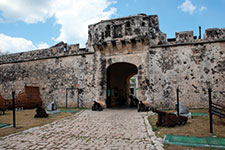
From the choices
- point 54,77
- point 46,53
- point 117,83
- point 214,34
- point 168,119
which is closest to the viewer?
point 168,119

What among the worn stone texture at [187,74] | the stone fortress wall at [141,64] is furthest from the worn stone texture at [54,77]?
the worn stone texture at [187,74]

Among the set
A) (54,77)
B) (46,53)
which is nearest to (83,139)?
(54,77)

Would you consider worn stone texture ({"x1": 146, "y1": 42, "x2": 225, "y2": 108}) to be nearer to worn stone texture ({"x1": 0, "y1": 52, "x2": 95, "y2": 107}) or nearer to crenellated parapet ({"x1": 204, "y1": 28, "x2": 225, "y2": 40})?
crenellated parapet ({"x1": 204, "y1": 28, "x2": 225, "y2": 40})

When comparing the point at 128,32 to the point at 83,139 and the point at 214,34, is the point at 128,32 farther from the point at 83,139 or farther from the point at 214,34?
the point at 83,139

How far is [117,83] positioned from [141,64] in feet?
13.1

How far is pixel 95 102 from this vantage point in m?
10.6

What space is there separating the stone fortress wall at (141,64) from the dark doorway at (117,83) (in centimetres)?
64

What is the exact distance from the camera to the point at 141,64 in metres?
10.8

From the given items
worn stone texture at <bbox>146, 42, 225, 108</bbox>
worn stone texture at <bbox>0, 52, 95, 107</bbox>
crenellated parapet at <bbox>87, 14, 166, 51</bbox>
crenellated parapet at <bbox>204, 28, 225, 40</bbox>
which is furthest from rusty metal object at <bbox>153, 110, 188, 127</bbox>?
worn stone texture at <bbox>0, 52, 95, 107</bbox>

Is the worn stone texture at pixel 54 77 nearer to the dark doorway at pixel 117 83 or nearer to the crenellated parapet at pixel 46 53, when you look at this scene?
the crenellated parapet at pixel 46 53

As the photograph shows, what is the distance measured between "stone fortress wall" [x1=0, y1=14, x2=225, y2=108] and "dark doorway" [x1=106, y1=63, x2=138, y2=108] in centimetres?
64

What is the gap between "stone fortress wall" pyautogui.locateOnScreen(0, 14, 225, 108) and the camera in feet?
32.0

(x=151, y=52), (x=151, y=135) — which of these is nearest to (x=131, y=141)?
(x=151, y=135)

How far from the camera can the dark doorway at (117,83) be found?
39.5 feet
